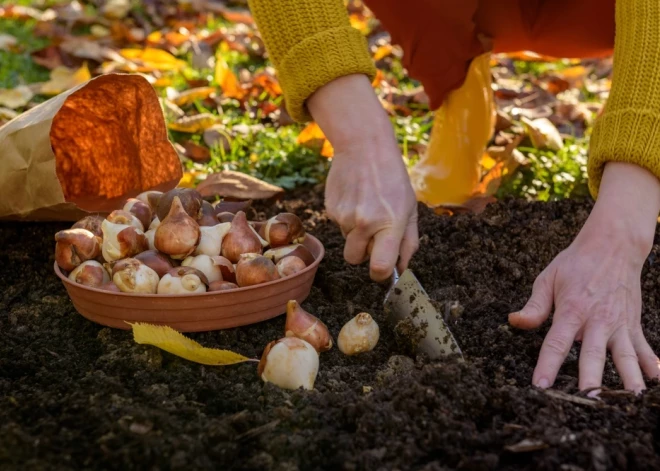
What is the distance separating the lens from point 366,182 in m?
1.42

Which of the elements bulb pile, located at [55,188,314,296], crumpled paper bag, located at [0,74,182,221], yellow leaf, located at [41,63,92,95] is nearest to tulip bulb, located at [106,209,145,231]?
bulb pile, located at [55,188,314,296]

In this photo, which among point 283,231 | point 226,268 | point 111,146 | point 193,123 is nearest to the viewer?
point 226,268

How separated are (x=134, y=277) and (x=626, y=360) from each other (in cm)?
88

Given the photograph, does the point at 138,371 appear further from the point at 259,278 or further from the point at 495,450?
the point at 495,450

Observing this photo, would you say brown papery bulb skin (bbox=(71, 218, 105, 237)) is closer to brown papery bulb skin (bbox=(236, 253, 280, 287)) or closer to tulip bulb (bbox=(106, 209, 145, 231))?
tulip bulb (bbox=(106, 209, 145, 231))

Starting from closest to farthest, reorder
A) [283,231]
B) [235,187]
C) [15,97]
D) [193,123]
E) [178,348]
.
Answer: [178,348], [283,231], [235,187], [193,123], [15,97]

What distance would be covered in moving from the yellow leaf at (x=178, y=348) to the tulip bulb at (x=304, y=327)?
0.10 meters

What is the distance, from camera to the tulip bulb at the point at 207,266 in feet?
5.12

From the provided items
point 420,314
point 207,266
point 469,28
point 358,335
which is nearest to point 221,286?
point 207,266

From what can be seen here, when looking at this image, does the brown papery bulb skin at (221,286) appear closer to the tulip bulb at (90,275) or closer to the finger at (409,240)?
the tulip bulb at (90,275)

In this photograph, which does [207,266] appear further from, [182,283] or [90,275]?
[90,275]

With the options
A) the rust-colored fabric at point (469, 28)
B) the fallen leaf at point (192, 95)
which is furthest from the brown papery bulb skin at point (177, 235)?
the fallen leaf at point (192, 95)

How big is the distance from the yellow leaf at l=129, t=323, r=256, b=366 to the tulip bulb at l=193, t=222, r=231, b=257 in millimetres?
250

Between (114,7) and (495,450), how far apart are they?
370 cm
